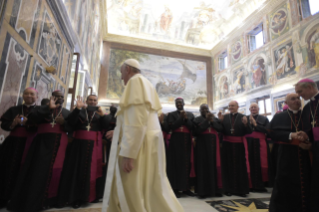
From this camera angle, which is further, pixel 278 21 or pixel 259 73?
pixel 259 73

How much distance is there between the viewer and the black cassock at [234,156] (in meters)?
4.27

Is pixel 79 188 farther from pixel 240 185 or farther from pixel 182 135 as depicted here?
pixel 240 185

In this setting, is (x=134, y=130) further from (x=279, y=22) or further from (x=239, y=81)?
(x=239, y=81)

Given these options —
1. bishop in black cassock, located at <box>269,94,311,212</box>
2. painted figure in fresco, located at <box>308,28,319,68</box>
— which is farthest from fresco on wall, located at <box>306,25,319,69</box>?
bishop in black cassock, located at <box>269,94,311,212</box>

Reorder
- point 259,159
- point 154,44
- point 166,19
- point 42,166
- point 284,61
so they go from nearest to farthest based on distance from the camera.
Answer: point 42,166 < point 259,159 < point 284,61 < point 166,19 < point 154,44

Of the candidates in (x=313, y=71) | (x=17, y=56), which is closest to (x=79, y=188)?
(x=17, y=56)

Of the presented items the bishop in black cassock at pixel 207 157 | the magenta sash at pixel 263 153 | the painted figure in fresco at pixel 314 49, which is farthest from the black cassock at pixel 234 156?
the painted figure in fresco at pixel 314 49

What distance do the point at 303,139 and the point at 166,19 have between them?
1511 cm

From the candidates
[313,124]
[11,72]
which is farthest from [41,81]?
[313,124]

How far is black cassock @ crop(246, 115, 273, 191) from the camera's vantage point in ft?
15.6

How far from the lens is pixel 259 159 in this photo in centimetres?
497

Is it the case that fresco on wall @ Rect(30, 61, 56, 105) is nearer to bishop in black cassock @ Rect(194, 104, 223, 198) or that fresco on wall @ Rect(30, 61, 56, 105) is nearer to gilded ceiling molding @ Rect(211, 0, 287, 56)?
bishop in black cassock @ Rect(194, 104, 223, 198)

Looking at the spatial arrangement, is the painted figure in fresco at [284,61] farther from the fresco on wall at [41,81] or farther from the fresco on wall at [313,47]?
the fresco on wall at [41,81]

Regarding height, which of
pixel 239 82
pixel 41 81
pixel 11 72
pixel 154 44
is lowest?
pixel 11 72
